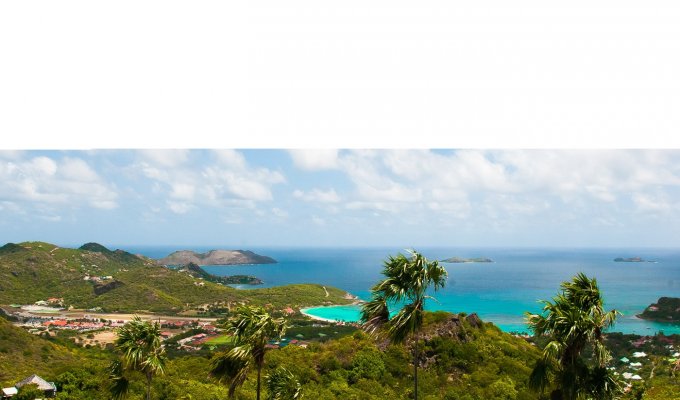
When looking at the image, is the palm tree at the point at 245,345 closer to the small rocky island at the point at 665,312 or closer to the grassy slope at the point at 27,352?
the grassy slope at the point at 27,352

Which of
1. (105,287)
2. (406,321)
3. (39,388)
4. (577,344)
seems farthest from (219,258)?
(577,344)

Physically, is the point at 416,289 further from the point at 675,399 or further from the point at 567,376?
the point at 675,399

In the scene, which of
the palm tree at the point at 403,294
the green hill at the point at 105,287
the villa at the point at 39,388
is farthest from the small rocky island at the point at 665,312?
the villa at the point at 39,388

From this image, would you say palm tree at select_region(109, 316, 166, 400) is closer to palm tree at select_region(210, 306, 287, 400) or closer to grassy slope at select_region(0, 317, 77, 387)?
palm tree at select_region(210, 306, 287, 400)

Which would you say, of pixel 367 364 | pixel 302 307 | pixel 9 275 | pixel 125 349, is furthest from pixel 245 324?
pixel 9 275

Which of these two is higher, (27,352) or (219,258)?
(219,258)

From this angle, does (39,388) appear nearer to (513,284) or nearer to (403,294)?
(403,294)
